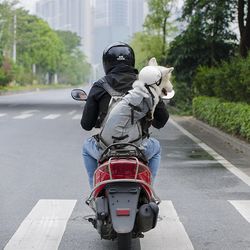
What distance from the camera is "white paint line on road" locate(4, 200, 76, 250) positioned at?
217 inches

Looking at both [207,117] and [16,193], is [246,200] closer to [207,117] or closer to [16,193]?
[16,193]

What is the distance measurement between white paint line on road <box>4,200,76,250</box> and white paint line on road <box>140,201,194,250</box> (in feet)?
2.70

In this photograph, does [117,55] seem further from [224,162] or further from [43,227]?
[224,162]

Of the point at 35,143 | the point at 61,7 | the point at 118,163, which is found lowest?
the point at 35,143

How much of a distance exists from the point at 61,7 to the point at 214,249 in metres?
86.9

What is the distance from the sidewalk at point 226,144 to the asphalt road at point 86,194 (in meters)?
0.36

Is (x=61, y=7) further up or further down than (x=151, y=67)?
further up

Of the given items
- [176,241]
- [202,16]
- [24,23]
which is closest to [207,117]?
[202,16]

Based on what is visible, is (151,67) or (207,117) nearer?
Answer: (151,67)

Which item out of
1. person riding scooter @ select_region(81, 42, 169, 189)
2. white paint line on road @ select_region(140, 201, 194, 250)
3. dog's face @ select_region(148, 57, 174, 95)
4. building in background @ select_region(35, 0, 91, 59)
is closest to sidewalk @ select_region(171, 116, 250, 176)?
white paint line on road @ select_region(140, 201, 194, 250)

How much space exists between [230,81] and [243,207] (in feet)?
36.1

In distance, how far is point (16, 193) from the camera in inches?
318

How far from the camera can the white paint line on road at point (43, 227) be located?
5.51 metres

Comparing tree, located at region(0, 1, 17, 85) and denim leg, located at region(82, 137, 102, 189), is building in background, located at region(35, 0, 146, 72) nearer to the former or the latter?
denim leg, located at region(82, 137, 102, 189)
